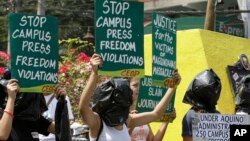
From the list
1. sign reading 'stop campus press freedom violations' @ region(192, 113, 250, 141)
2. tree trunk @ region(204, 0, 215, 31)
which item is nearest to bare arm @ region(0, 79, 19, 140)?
sign reading 'stop campus press freedom violations' @ region(192, 113, 250, 141)

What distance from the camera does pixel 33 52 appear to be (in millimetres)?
→ 5445

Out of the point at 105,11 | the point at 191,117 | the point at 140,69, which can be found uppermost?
the point at 105,11

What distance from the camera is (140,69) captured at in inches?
232

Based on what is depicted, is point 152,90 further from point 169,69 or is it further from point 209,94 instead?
point 209,94

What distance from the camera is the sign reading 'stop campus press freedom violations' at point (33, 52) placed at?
536cm

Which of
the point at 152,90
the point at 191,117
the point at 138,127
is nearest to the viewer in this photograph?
the point at 191,117

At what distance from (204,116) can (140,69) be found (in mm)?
869

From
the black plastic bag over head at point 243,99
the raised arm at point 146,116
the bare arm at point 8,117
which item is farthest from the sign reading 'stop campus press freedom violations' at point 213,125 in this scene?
the bare arm at point 8,117

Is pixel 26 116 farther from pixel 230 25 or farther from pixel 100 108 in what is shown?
pixel 230 25

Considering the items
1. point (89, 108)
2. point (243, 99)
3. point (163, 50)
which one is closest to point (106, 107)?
point (89, 108)

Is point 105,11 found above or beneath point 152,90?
above

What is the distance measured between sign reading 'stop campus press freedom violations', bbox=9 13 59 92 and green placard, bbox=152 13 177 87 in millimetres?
1193

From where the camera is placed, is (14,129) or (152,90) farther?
(152,90)

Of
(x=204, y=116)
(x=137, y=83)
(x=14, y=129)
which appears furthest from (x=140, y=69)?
(x=14, y=129)
